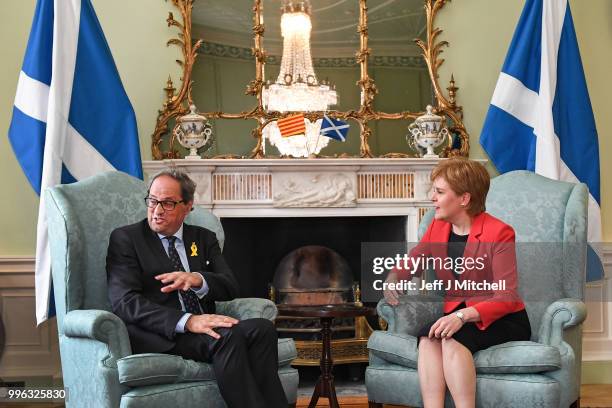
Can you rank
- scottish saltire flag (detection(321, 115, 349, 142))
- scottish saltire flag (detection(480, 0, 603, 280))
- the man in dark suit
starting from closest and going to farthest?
the man in dark suit < scottish saltire flag (detection(480, 0, 603, 280)) < scottish saltire flag (detection(321, 115, 349, 142))

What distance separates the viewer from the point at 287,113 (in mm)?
4520

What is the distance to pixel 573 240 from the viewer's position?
3340mm

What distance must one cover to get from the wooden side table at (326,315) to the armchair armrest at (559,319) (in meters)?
0.70

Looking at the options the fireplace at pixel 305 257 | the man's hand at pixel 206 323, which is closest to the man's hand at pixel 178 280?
the man's hand at pixel 206 323

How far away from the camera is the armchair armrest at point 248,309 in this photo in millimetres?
3109

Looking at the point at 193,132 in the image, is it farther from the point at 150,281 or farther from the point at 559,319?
the point at 559,319

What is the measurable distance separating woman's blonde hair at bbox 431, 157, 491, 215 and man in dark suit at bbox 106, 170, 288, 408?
0.85 m

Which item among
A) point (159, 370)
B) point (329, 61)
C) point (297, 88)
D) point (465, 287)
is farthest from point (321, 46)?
point (159, 370)

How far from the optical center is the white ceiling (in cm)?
454

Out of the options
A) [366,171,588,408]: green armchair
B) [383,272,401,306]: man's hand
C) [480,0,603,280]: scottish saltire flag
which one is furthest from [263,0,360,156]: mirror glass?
[383,272,401,306]: man's hand

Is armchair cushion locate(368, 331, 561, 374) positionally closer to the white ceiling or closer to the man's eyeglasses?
the man's eyeglasses

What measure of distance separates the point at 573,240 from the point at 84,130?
93.5 inches

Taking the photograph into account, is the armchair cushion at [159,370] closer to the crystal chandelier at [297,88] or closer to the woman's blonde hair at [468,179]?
the woman's blonde hair at [468,179]

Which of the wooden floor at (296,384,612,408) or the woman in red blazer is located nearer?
the woman in red blazer
